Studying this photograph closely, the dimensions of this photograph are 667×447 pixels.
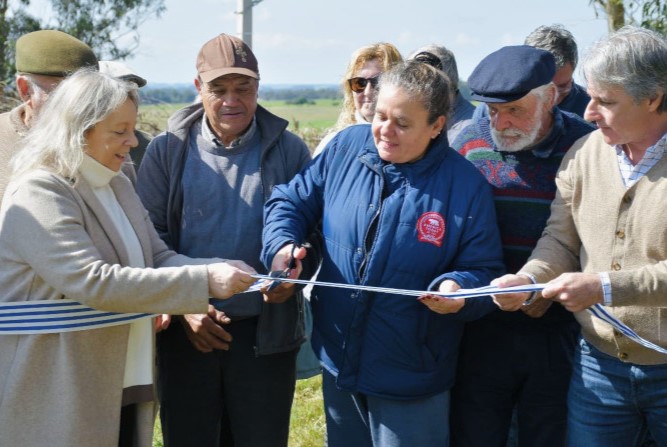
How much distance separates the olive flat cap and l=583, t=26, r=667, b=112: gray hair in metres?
2.39

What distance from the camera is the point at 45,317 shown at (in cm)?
350

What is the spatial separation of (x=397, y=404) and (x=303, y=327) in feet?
3.05

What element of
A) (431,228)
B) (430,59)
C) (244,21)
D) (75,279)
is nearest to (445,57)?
(430,59)

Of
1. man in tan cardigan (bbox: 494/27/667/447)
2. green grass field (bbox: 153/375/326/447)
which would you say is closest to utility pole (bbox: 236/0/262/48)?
green grass field (bbox: 153/375/326/447)

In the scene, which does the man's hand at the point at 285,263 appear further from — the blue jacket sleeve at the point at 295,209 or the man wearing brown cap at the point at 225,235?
the man wearing brown cap at the point at 225,235

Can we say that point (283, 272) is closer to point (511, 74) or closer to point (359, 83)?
point (511, 74)

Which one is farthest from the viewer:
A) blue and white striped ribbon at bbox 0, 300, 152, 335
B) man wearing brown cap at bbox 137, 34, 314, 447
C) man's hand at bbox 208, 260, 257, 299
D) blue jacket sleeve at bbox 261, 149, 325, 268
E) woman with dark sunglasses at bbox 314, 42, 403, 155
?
woman with dark sunglasses at bbox 314, 42, 403, 155

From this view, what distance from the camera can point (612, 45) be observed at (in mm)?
3447

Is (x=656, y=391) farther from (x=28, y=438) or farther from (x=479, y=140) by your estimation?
(x=28, y=438)

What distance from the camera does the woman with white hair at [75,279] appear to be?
343 cm

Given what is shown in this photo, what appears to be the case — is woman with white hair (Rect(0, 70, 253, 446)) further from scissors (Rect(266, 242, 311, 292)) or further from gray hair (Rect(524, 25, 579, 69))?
gray hair (Rect(524, 25, 579, 69))

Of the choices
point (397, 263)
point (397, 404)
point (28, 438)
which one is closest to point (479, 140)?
point (397, 263)

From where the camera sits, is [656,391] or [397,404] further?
[397,404]

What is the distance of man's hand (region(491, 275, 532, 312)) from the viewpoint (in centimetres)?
355
